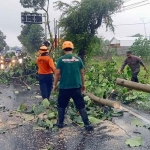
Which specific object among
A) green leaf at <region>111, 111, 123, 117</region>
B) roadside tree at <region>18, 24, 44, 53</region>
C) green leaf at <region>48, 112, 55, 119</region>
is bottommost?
green leaf at <region>111, 111, 123, 117</region>

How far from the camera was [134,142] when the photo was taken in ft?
16.5

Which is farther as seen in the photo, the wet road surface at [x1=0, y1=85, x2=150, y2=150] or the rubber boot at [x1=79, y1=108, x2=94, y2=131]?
the rubber boot at [x1=79, y1=108, x2=94, y2=131]

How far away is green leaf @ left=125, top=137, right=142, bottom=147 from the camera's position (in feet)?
16.3

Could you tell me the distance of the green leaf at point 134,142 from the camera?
4.97 m

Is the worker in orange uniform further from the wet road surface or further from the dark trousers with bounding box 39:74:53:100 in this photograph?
Result: the wet road surface

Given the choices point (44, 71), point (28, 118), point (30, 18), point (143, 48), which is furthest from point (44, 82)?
point (143, 48)

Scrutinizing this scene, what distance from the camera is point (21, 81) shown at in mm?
13703

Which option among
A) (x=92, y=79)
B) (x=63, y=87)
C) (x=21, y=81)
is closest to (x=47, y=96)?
(x=92, y=79)

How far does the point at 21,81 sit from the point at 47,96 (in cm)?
536

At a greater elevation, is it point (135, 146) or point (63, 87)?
point (63, 87)

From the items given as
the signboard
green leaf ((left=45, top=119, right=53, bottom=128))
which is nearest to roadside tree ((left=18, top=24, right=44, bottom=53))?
the signboard

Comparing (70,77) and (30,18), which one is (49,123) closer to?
(70,77)

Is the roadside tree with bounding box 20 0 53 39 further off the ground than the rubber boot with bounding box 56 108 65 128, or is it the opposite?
A: the roadside tree with bounding box 20 0 53 39

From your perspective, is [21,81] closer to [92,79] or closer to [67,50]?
[92,79]
